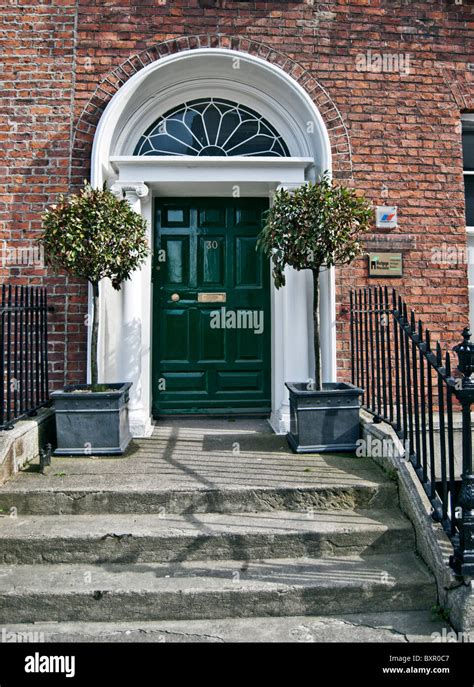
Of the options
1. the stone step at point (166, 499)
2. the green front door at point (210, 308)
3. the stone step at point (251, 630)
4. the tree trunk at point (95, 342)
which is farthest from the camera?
the green front door at point (210, 308)

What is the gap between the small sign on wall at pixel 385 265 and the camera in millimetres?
5117

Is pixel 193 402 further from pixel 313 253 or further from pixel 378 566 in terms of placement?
pixel 378 566

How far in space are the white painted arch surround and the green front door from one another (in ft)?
0.60

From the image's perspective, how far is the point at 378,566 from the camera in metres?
2.89

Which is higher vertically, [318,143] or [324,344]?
[318,143]

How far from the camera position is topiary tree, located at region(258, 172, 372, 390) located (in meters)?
3.94

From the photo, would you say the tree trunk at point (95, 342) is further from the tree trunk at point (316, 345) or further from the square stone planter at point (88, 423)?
the tree trunk at point (316, 345)

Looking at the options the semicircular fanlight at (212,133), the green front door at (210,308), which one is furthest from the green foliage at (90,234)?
the semicircular fanlight at (212,133)

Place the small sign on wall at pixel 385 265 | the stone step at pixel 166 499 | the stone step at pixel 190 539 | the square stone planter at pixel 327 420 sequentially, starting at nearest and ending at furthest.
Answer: the stone step at pixel 190 539 → the stone step at pixel 166 499 → the square stone planter at pixel 327 420 → the small sign on wall at pixel 385 265

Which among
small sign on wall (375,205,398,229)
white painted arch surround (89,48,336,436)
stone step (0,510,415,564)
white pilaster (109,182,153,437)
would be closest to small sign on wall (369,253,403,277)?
small sign on wall (375,205,398,229)

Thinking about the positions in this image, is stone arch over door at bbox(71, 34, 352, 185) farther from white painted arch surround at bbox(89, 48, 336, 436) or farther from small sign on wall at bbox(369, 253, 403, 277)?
small sign on wall at bbox(369, 253, 403, 277)

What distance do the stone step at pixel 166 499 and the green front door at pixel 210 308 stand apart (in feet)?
6.87

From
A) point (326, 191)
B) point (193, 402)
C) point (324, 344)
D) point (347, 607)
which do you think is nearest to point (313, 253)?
point (326, 191)

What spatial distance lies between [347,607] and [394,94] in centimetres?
496
